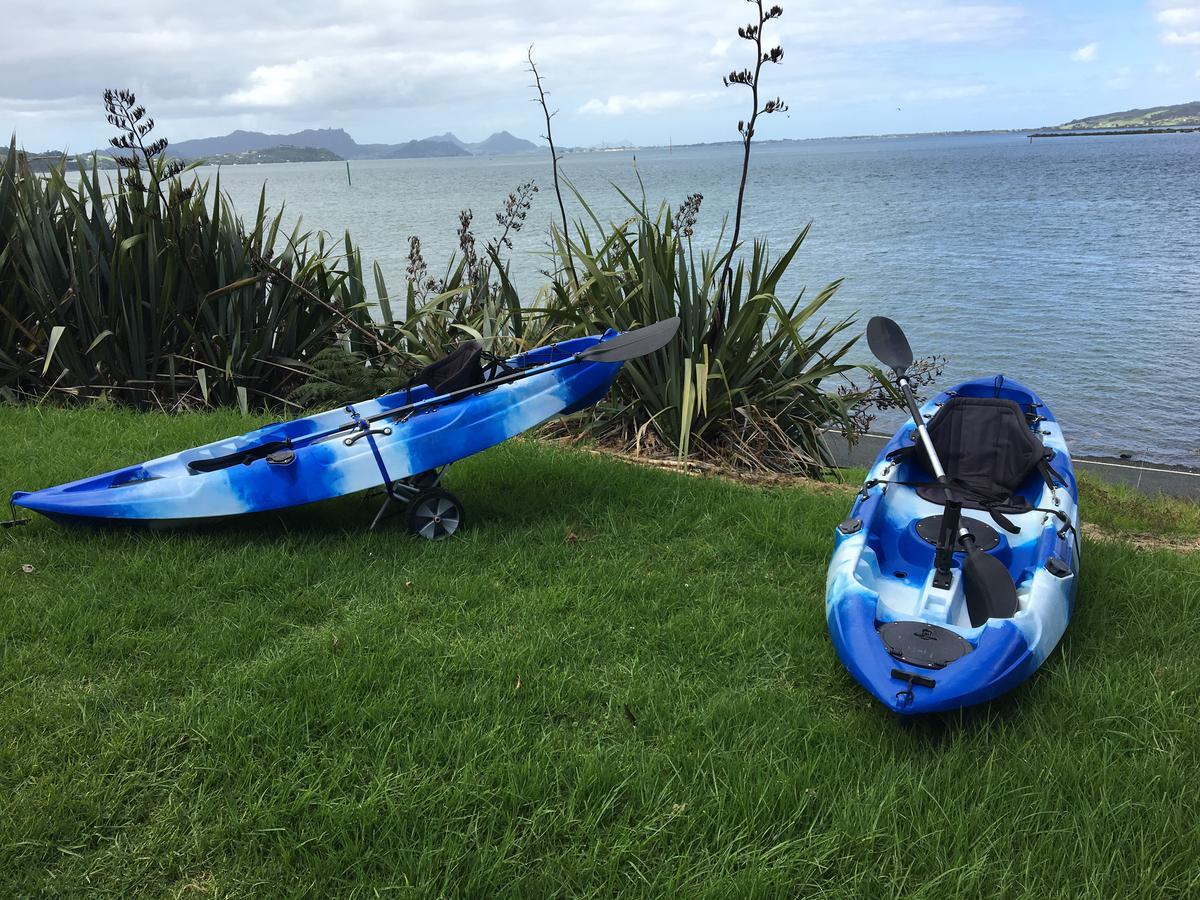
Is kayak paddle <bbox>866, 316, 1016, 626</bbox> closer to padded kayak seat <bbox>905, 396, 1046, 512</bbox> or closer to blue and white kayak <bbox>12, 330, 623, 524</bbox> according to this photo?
padded kayak seat <bbox>905, 396, 1046, 512</bbox>

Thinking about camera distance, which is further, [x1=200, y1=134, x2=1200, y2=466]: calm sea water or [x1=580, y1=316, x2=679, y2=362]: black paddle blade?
[x1=200, y1=134, x2=1200, y2=466]: calm sea water

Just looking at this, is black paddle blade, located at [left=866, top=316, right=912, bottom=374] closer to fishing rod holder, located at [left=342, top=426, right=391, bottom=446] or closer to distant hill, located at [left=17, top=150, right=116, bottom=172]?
fishing rod holder, located at [left=342, top=426, right=391, bottom=446]

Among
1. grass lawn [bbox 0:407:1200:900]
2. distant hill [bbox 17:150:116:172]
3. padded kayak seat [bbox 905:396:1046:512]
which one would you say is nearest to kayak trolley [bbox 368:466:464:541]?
grass lawn [bbox 0:407:1200:900]

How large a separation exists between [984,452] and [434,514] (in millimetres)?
2646

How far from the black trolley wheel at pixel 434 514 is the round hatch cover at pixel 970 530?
2103mm

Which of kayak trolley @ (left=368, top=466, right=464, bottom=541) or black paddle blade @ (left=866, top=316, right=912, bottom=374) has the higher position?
black paddle blade @ (left=866, top=316, right=912, bottom=374)

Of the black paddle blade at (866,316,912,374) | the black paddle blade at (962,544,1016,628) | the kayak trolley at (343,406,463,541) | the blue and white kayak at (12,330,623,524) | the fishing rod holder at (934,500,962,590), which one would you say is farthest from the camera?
the black paddle blade at (866,316,912,374)

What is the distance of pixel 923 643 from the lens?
9.64 ft

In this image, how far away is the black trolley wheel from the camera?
4234 millimetres

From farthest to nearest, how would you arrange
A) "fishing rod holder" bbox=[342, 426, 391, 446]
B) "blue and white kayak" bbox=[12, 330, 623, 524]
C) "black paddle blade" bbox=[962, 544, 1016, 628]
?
1. "fishing rod holder" bbox=[342, 426, 391, 446]
2. "blue and white kayak" bbox=[12, 330, 623, 524]
3. "black paddle blade" bbox=[962, 544, 1016, 628]

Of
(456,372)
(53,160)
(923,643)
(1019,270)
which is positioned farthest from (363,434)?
(1019,270)

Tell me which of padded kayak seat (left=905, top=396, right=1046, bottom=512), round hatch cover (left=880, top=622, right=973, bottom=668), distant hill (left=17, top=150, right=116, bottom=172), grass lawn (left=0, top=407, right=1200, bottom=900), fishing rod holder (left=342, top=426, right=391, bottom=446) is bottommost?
grass lawn (left=0, top=407, right=1200, bottom=900)

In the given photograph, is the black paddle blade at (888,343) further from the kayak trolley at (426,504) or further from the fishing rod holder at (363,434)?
the fishing rod holder at (363,434)

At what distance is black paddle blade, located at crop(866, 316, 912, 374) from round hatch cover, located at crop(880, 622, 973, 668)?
2.36 meters
